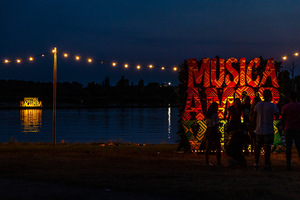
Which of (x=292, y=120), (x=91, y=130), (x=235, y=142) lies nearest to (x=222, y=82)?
(x=235, y=142)

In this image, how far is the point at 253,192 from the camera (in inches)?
311

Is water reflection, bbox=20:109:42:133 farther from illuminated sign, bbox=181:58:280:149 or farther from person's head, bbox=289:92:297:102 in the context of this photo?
person's head, bbox=289:92:297:102

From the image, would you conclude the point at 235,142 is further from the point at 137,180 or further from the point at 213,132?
the point at 137,180

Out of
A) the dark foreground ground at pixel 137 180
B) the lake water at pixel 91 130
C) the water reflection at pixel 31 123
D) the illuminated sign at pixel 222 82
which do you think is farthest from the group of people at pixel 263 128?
the water reflection at pixel 31 123

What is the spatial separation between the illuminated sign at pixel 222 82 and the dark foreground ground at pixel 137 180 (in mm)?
3757

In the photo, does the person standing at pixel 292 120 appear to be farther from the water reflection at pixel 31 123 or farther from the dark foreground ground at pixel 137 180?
the water reflection at pixel 31 123

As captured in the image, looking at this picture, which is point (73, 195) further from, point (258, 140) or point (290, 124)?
point (290, 124)

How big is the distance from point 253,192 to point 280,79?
978 centimetres

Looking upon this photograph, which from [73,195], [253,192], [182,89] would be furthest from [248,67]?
[73,195]

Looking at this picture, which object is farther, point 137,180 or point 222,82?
point 222,82

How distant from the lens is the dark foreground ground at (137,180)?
7.71 meters

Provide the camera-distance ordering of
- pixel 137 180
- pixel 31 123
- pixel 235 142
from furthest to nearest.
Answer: pixel 31 123, pixel 235 142, pixel 137 180

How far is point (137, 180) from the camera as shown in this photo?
29.8 feet

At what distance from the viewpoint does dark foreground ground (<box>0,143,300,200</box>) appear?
771 cm
